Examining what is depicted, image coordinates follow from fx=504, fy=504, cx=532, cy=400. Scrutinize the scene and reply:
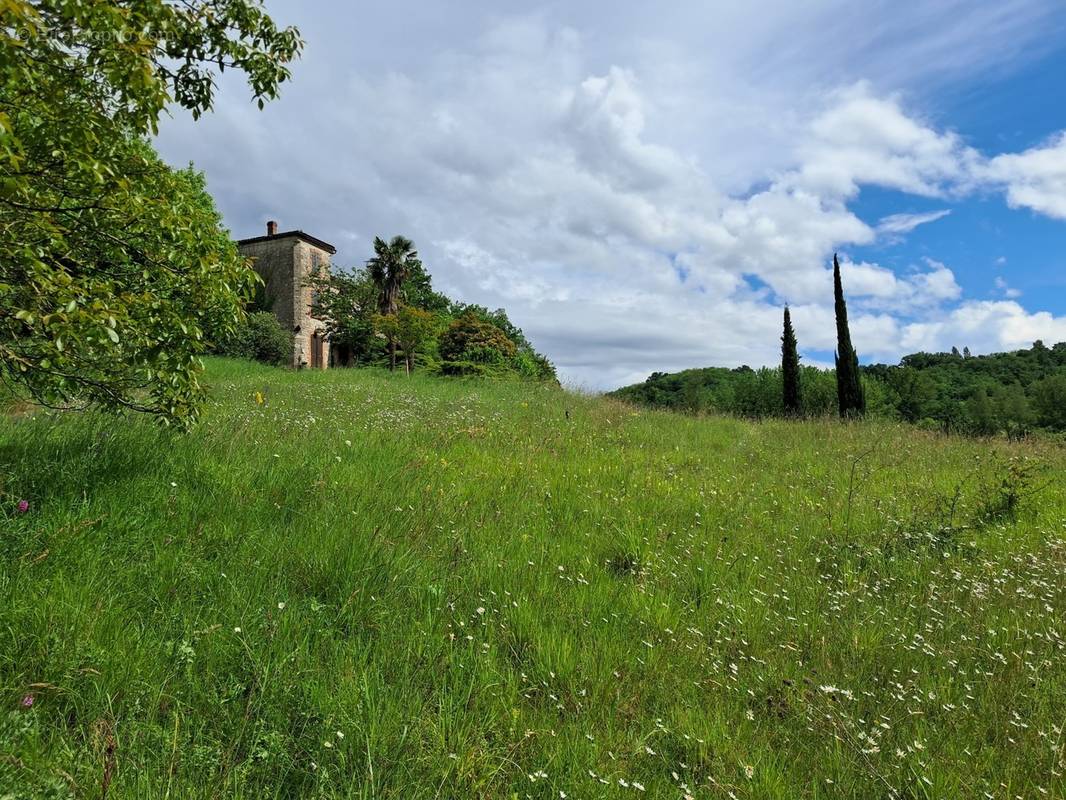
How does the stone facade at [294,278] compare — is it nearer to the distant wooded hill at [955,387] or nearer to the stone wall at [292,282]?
the stone wall at [292,282]

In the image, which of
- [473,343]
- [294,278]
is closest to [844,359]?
[473,343]

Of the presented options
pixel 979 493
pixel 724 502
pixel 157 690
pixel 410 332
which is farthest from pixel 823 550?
pixel 410 332

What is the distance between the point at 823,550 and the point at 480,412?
758 centimetres

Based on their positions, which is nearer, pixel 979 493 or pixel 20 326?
pixel 20 326

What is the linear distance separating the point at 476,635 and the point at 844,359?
37907 mm

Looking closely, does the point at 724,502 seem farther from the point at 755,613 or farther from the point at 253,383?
the point at 253,383

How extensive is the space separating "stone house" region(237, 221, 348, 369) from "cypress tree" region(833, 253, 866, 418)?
3768 cm

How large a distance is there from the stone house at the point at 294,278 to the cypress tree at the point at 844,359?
37.7 metres

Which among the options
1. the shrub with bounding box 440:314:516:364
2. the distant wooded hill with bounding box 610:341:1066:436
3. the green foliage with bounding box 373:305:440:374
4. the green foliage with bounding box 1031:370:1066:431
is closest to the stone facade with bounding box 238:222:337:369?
the green foliage with bounding box 373:305:440:374

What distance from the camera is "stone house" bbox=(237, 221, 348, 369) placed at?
40.2 meters

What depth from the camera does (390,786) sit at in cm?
199

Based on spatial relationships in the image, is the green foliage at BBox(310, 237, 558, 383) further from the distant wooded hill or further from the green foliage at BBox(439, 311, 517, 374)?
the distant wooded hill

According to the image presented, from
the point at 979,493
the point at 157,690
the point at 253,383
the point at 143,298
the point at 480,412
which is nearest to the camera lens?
the point at 157,690

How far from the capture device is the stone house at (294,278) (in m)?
40.2
